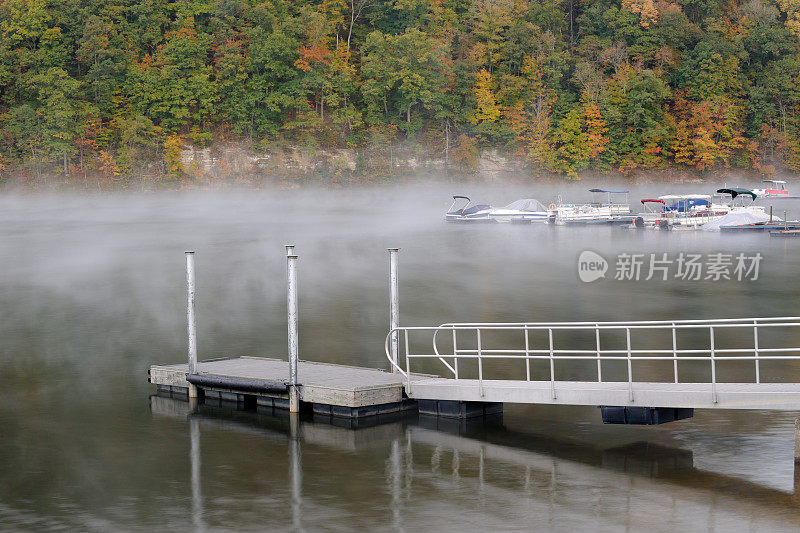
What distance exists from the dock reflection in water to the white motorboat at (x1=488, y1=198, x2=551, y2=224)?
55973mm

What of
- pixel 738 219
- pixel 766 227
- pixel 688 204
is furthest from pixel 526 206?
pixel 766 227

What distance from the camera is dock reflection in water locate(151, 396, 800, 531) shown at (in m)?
11.4

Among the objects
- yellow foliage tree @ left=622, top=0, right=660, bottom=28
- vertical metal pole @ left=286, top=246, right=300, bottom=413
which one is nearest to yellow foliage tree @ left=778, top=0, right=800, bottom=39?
yellow foliage tree @ left=622, top=0, right=660, bottom=28

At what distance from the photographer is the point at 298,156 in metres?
78.9

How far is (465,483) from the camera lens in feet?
42.0

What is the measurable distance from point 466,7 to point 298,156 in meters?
18.7

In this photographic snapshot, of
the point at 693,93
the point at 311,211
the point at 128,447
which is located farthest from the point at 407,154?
the point at 128,447

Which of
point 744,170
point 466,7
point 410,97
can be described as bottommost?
point 744,170

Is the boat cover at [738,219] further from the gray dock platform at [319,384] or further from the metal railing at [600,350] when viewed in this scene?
the gray dock platform at [319,384]

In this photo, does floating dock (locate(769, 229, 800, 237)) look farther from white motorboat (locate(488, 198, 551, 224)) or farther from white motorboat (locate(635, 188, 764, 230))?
white motorboat (locate(488, 198, 551, 224))

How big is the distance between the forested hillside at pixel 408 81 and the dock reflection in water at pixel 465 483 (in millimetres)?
62357

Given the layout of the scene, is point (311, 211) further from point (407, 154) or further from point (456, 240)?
point (456, 240)

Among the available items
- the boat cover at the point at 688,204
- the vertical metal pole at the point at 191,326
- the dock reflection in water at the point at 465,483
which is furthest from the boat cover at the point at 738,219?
the dock reflection in water at the point at 465,483

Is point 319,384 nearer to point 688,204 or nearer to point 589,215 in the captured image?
point 688,204
